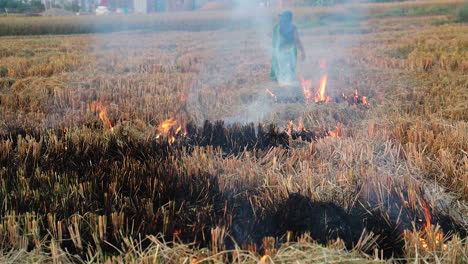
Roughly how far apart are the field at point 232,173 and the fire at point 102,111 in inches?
1.1

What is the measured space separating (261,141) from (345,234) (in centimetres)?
183

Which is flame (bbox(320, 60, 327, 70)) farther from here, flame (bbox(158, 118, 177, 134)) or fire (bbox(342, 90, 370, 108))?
flame (bbox(158, 118, 177, 134))

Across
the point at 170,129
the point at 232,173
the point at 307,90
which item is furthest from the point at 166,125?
the point at 307,90

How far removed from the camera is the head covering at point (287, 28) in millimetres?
7273

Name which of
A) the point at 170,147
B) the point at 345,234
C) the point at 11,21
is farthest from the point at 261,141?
the point at 11,21

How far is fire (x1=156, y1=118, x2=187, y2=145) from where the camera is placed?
176 inches

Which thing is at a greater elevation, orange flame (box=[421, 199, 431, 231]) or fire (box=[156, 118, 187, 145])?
fire (box=[156, 118, 187, 145])

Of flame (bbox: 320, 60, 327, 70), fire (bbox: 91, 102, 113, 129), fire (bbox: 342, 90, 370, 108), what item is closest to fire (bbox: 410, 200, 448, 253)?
fire (bbox: 91, 102, 113, 129)

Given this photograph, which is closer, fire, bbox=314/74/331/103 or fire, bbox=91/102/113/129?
fire, bbox=91/102/113/129

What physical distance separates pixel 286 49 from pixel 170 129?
3.31m

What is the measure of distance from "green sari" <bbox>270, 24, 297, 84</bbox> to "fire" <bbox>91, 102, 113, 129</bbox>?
2.88 m

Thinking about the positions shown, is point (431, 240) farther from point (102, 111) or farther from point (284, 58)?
point (284, 58)

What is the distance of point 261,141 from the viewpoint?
4340 mm

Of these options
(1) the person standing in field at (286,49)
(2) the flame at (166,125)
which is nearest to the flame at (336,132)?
(2) the flame at (166,125)
